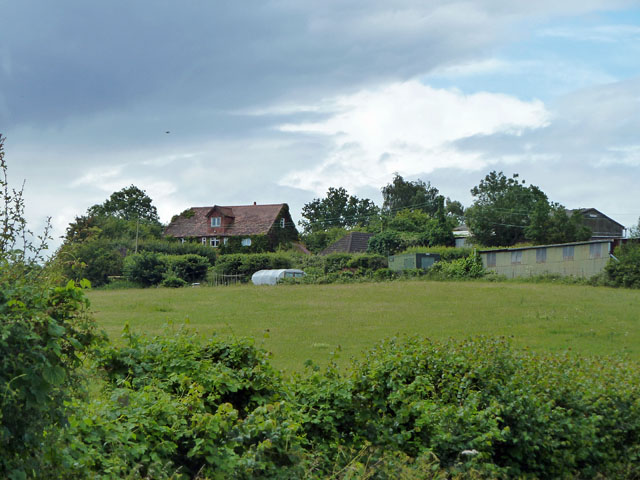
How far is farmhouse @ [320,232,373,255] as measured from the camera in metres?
70.2

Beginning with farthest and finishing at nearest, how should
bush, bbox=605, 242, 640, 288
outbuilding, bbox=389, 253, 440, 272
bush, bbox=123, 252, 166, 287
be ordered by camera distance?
outbuilding, bbox=389, 253, 440, 272, bush, bbox=123, 252, 166, 287, bush, bbox=605, 242, 640, 288

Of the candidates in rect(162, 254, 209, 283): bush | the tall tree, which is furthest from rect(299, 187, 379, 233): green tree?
rect(162, 254, 209, 283): bush

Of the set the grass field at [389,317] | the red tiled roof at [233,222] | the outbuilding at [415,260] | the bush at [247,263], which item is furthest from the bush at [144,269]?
the red tiled roof at [233,222]

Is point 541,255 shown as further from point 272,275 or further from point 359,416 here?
point 359,416

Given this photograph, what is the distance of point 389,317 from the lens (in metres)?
22.5

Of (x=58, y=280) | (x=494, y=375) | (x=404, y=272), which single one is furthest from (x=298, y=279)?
(x=58, y=280)

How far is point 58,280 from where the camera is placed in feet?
14.7

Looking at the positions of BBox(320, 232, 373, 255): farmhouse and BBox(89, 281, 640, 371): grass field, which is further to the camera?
BBox(320, 232, 373, 255): farmhouse

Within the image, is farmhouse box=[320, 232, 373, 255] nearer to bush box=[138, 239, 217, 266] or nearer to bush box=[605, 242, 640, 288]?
bush box=[138, 239, 217, 266]

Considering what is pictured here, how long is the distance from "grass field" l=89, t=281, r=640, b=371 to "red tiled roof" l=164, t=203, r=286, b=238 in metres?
37.4

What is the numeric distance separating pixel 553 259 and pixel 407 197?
48.1m

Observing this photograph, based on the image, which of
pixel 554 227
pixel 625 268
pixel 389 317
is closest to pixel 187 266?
pixel 389 317

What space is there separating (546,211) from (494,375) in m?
64.1

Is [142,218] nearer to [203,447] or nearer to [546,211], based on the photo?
[546,211]
